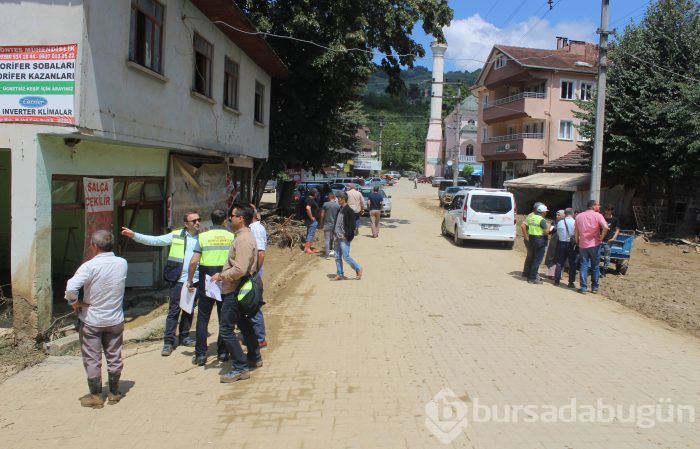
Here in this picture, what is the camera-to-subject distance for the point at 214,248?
6.13m

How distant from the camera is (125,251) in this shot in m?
10.4

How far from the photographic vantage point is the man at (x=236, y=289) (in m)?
5.62

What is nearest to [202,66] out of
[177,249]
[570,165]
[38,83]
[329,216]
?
[329,216]

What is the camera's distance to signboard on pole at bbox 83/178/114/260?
794cm

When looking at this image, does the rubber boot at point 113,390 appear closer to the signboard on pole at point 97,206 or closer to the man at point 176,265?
the man at point 176,265

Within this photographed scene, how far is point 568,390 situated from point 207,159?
10.2 m

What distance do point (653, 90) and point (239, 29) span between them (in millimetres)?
16782

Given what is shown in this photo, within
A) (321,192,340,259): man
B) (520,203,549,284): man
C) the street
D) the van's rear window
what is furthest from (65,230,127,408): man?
the van's rear window

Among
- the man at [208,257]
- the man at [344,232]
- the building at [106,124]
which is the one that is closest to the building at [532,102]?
the building at [106,124]

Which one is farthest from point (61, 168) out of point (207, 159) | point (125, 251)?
point (207, 159)

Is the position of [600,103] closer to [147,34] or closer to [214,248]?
[147,34]

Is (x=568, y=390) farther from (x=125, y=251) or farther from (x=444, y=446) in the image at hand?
(x=125, y=251)

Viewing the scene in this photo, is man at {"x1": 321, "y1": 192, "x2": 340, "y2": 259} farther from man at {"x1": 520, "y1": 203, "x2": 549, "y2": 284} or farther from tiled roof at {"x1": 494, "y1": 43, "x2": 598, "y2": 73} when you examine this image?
tiled roof at {"x1": 494, "y1": 43, "x2": 598, "y2": 73}

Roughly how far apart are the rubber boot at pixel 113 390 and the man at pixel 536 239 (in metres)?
8.95
